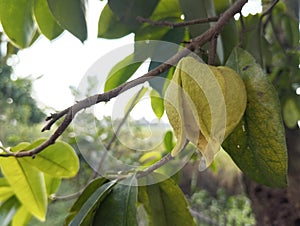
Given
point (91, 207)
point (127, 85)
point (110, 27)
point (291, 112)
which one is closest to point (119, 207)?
point (91, 207)

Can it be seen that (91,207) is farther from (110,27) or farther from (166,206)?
(110,27)

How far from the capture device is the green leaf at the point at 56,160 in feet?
1.97

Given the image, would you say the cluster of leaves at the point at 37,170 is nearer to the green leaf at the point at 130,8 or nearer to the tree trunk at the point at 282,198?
the green leaf at the point at 130,8

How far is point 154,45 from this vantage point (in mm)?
613

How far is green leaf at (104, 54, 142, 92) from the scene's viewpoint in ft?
1.99

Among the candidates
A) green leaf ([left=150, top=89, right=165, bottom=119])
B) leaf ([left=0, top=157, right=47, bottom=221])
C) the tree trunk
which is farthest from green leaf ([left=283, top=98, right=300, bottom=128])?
leaf ([left=0, top=157, right=47, bottom=221])

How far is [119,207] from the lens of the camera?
46 centimetres

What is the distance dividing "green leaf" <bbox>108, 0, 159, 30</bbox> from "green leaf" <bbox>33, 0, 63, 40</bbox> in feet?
0.34

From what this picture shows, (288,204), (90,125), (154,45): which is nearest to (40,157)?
(90,125)

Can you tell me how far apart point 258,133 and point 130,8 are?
23 centimetres

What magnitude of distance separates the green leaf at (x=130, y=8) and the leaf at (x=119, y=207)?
20 cm

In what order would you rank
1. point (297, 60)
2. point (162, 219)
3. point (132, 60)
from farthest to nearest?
point (297, 60)
point (132, 60)
point (162, 219)

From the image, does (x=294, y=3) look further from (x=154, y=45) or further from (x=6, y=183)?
(x=6, y=183)

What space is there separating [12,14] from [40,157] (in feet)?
0.60
